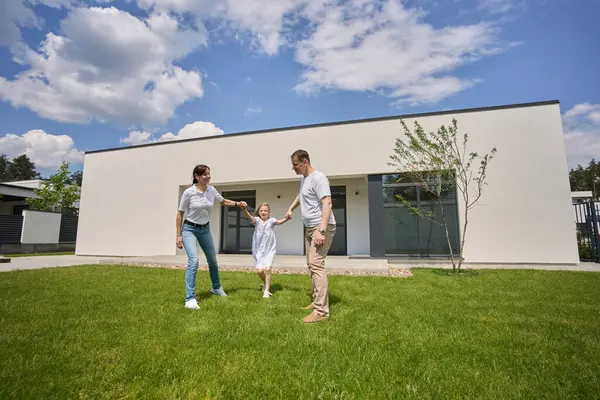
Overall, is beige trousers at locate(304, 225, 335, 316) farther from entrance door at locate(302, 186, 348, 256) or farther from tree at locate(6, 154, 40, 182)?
tree at locate(6, 154, 40, 182)

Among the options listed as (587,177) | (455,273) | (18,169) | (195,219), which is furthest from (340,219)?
(18,169)

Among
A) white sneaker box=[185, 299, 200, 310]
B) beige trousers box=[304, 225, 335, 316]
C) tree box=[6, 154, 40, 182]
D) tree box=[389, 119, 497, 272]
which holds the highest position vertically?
tree box=[6, 154, 40, 182]

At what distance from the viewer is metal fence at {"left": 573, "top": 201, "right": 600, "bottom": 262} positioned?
941 centimetres

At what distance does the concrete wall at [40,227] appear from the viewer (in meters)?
15.5

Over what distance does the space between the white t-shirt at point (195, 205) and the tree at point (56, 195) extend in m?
22.1

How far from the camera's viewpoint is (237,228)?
43.5ft

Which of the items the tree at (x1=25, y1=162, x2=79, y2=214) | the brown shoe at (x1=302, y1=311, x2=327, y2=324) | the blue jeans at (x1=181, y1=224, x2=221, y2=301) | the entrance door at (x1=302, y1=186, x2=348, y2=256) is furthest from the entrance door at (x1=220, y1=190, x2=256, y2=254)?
the tree at (x1=25, y1=162, x2=79, y2=214)

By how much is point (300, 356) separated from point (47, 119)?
76.2ft

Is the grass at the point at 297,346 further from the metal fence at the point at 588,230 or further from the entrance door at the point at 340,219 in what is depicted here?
the entrance door at the point at 340,219

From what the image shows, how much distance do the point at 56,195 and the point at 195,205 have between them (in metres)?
23.0

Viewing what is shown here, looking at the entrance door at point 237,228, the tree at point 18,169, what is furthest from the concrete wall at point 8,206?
the tree at point 18,169

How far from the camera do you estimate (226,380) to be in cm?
187

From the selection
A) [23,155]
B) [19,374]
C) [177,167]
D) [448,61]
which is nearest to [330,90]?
[448,61]

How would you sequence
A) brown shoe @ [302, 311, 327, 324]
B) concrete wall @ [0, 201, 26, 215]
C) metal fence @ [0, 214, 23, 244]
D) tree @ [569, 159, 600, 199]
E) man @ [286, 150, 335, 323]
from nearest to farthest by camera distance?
brown shoe @ [302, 311, 327, 324], man @ [286, 150, 335, 323], metal fence @ [0, 214, 23, 244], concrete wall @ [0, 201, 26, 215], tree @ [569, 159, 600, 199]
